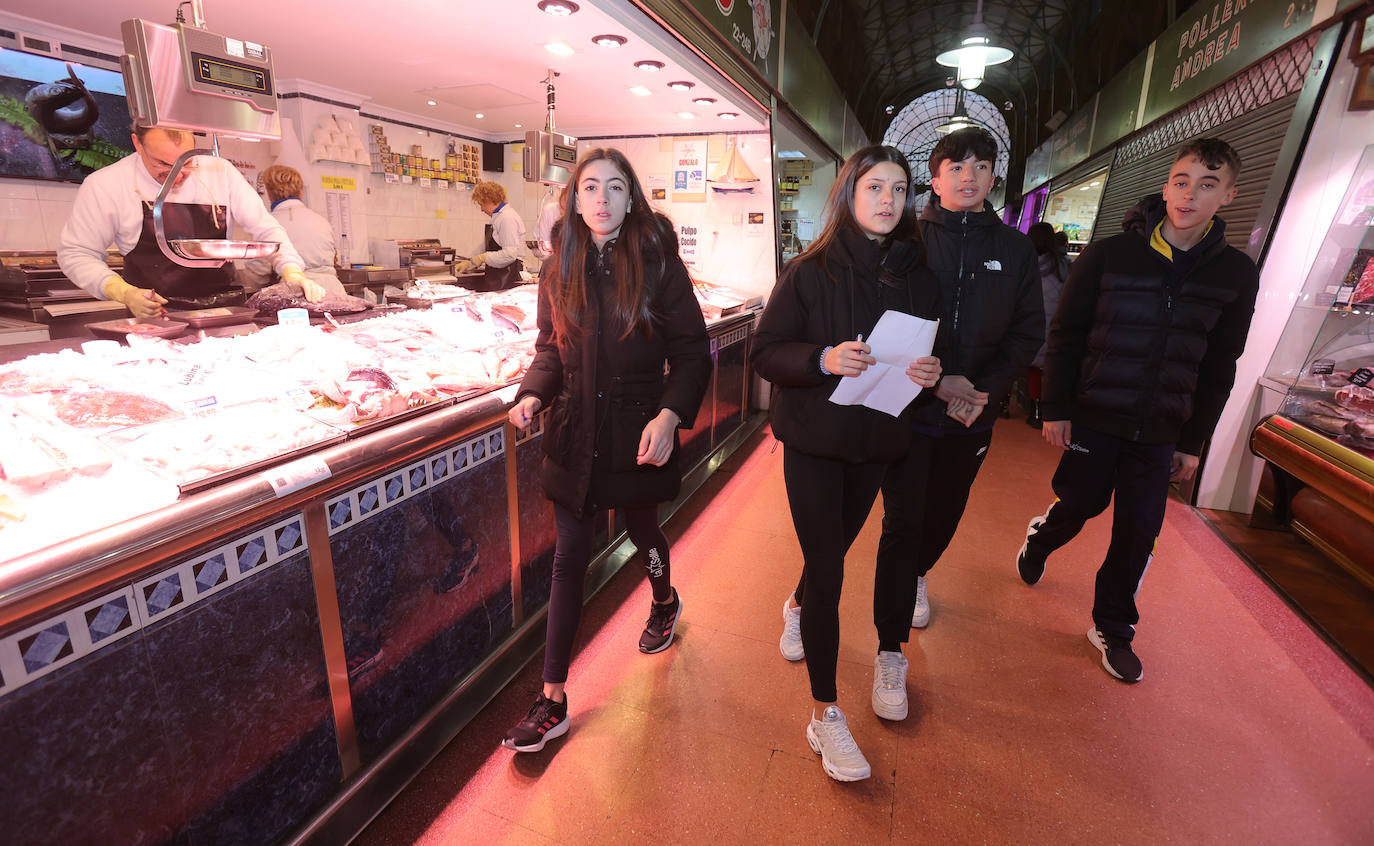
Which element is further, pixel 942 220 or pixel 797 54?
pixel 797 54

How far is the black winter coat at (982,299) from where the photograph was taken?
205 cm

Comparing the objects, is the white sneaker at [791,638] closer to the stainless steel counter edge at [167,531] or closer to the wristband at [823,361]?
the wristband at [823,361]

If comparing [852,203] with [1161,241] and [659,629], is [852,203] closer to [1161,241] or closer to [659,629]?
[1161,241]

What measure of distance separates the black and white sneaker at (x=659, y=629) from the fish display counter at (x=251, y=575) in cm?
42

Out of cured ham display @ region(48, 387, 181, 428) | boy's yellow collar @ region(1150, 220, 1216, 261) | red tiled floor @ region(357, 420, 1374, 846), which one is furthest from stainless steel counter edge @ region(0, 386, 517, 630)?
boy's yellow collar @ region(1150, 220, 1216, 261)

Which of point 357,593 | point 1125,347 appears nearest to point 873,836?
point 357,593

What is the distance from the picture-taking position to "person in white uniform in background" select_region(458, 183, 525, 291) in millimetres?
6078

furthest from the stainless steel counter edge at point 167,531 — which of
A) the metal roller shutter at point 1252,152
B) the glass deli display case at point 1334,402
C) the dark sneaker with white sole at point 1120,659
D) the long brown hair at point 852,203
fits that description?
the metal roller shutter at point 1252,152

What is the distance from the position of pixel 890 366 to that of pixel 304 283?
9.53 ft

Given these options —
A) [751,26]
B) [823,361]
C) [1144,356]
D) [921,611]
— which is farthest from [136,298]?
[1144,356]

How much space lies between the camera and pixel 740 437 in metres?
5.15

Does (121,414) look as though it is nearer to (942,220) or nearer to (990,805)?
(942,220)

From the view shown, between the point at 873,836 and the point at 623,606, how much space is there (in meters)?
1.38

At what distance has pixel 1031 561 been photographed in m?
3.08
